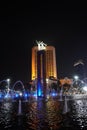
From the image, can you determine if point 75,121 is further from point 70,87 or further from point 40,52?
point 70,87

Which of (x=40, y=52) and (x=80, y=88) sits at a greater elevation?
(x=40, y=52)

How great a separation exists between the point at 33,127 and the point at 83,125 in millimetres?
7365

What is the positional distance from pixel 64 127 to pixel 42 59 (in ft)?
330

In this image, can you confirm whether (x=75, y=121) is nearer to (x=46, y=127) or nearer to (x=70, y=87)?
(x=46, y=127)

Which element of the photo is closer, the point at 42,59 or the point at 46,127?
the point at 46,127

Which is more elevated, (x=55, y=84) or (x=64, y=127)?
(x=55, y=84)

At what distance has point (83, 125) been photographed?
3841 cm

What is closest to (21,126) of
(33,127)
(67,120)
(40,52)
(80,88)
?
(33,127)

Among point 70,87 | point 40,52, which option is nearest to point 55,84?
Answer: point 70,87

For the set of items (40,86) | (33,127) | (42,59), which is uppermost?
(42,59)

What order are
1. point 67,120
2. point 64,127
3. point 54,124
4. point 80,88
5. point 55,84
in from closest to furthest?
Answer: point 64,127, point 54,124, point 67,120, point 80,88, point 55,84

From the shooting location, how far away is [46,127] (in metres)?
37.4

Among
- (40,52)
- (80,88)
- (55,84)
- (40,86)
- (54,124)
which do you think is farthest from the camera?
(55,84)

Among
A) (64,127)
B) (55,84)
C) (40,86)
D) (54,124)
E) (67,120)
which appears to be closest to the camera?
(64,127)
